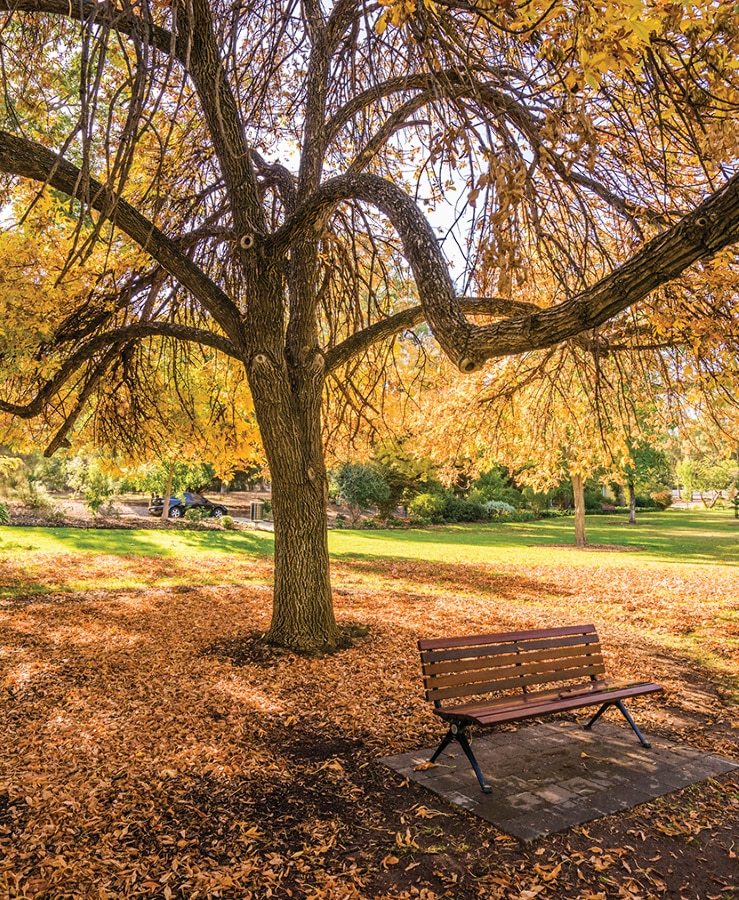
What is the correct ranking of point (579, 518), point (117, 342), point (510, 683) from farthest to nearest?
point (579, 518) < point (117, 342) < point (510, 683)

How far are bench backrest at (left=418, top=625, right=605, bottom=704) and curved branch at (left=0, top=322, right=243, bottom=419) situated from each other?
4005mm

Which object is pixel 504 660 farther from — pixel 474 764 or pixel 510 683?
pixel 474 764

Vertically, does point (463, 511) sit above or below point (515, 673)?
above

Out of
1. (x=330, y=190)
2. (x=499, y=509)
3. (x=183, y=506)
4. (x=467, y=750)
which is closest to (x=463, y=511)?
(x=499, y=509)

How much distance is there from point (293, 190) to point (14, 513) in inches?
677

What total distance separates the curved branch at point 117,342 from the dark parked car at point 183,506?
67.9 ft

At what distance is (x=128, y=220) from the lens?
602 cm

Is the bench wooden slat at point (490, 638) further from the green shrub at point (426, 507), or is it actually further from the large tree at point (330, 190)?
the green shrub at point (426, 507)

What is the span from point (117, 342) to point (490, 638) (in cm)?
546

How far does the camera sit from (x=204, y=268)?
30.3ft

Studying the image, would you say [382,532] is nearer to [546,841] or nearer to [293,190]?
[293,190]

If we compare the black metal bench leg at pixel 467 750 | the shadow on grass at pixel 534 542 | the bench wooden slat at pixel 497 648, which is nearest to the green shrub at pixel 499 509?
the shadow on grass at pixel 534 542

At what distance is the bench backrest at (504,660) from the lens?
4641mm

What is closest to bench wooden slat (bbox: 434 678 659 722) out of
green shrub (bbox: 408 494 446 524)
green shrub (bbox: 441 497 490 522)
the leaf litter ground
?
the leaf litter ground
